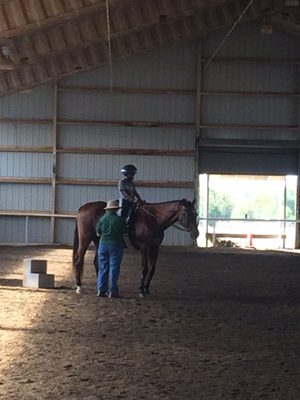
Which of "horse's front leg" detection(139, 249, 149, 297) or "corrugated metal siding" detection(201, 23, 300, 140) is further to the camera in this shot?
"corrugated metal siding" detection(201, 23, 300, 140)

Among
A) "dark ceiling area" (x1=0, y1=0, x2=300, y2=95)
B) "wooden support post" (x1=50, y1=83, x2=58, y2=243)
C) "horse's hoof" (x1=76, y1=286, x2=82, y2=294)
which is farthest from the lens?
"wooden support post" (x1=50, y1=83, x2=58, y2=243)

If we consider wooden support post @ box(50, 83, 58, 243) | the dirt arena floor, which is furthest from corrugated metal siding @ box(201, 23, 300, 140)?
the dirt arena floor

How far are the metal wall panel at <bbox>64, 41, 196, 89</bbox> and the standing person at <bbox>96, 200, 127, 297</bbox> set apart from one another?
466 inches

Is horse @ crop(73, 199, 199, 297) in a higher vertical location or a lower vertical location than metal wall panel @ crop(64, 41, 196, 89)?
lower

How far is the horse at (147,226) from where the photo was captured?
10.2 metres

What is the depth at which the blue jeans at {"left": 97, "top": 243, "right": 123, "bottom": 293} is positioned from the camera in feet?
32.0

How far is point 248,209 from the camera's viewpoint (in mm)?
24578

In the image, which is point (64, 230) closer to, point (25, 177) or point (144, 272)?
point (25, 177)

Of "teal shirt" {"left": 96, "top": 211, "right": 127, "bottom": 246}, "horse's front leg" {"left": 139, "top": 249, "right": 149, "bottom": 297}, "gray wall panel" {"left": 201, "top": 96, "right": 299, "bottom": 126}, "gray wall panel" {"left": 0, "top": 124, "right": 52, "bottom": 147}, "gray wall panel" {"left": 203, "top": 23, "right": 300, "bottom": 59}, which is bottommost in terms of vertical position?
"horse's front leg" {"left": 139, "top": 249, "right": 149, "bottom": 297}

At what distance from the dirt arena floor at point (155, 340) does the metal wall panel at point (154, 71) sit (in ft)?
32.6

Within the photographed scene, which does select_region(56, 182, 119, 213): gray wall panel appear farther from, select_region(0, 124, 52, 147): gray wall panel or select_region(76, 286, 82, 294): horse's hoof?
select_region(76, 286, 82, 294): horse's hoof

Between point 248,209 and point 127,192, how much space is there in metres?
14.9

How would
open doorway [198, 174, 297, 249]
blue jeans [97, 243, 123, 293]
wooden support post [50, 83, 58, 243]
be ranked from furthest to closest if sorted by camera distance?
open doorway [198, 174, 297, 249] < wooden support post [50, 83, 58, 243] < blue jeans [97, 243, 123, 293]

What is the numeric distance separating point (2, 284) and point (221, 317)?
4.26 meters
